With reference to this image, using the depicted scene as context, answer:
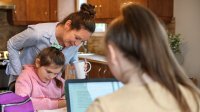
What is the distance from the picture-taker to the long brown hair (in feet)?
2.25

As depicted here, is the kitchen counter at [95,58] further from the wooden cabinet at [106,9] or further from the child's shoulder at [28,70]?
the child's shoulder at [28,70]

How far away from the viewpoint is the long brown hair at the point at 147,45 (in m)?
0.69

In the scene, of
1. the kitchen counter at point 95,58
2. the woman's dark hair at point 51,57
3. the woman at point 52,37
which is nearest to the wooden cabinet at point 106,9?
the kitchen counter at point 95,58

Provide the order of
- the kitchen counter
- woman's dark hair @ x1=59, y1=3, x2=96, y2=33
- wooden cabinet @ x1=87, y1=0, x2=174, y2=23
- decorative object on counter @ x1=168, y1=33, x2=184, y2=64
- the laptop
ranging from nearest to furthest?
the laptop → woman's dark hair @ x1=59, y1=3, x2=96, y2=33 → decorative object on counter @ x1=168, y1=33, x2=184, y2=64 → wooden cabinet @ x1=87, y1=0, x2=174, y2=23 → the kitchen counter

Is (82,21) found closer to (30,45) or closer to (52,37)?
(52,37)

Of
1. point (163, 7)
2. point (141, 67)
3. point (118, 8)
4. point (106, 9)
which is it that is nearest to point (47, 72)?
point (141, 67)

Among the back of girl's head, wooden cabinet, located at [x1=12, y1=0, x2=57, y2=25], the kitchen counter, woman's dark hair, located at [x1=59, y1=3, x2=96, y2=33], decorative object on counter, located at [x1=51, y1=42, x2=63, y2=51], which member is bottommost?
the kitchen counter

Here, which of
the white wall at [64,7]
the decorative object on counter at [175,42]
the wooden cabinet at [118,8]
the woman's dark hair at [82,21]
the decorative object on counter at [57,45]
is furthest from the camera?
the white wall at [64,7]

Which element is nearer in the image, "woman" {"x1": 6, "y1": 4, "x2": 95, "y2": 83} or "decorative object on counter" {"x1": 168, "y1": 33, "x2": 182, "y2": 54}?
"woman" {"x1": 6, "y1": 4, "x2": 95, "y2": 83}

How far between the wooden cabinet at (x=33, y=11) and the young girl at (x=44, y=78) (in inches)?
113

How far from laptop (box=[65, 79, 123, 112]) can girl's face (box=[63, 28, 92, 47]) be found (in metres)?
0.72

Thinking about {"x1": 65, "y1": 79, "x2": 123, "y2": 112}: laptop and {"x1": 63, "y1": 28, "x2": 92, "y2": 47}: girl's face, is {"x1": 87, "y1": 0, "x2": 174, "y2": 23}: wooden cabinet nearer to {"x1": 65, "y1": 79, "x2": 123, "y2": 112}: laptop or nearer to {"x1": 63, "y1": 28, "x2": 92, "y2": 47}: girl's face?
{"x1": 63, "y1": 28, "x2": 92, "y2": 47}: girl's face

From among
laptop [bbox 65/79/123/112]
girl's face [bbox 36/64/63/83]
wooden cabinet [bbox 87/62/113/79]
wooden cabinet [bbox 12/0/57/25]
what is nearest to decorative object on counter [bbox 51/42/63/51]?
girl's face [bbox 36/64/63/83]

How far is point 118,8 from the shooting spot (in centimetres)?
365
